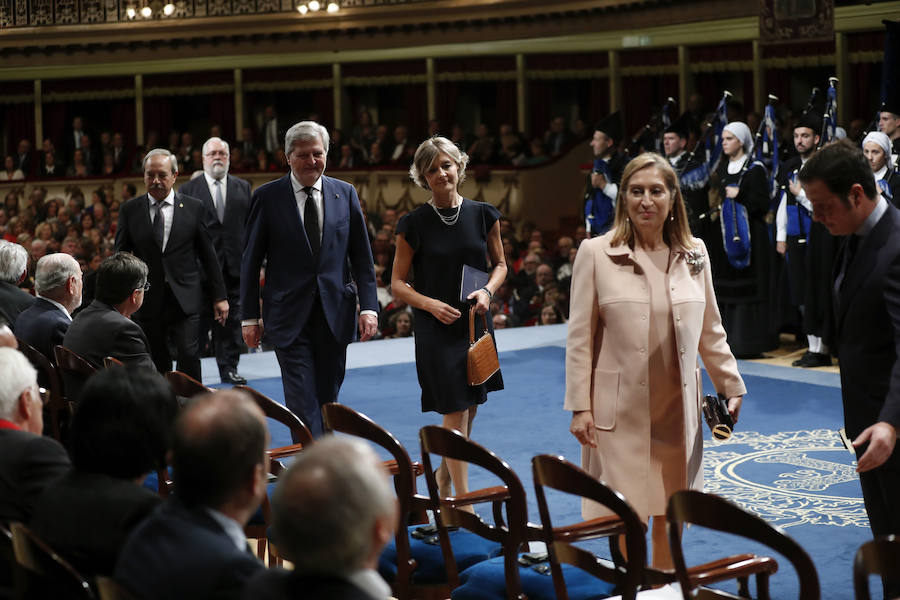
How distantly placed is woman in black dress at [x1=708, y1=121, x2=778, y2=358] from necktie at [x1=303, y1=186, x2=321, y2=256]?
14.8 ft

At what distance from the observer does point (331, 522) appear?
162cm

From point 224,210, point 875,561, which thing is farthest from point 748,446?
point 875,561

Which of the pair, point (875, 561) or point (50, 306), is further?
point (50, 306)

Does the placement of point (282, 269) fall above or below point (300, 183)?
below

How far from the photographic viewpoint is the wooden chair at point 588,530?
239cm

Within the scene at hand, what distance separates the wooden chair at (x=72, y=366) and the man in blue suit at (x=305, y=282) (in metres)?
0.72

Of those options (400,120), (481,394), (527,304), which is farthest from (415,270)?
(400,120)

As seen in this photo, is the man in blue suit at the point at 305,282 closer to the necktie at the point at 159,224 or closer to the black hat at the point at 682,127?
the necktie at the point at 159,224

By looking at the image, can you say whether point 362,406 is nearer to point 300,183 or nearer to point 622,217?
point 300,183

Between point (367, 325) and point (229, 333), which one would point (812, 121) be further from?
point (367, 325)

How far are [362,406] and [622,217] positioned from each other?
364cm

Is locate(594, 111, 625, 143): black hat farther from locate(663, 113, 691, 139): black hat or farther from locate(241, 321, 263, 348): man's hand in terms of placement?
locate(241, 321, 263, 348): man's hand

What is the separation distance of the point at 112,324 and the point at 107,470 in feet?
6.82

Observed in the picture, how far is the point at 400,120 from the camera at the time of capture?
1839cm
